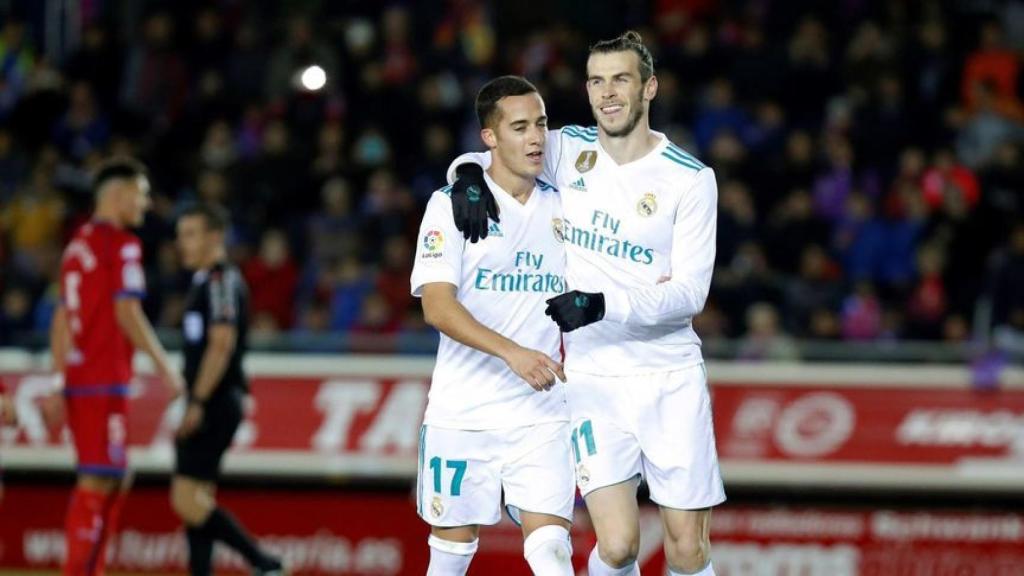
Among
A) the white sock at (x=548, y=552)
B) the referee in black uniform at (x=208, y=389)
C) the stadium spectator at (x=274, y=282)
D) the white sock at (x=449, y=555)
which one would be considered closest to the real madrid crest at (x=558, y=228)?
the white sock at (x=548, y=552)

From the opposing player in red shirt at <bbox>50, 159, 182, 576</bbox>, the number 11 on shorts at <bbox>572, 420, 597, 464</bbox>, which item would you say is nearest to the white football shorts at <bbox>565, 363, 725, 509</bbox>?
the number 11 on shorts at <bbox>572, 420, 597, 464</bbox>

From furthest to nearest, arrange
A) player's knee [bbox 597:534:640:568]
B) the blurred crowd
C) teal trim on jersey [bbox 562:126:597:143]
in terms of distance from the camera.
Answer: the blurred crowd < teal trim on jersey [bbox 562:126:597:143] < player's knee [bbox 597:534:640:568]

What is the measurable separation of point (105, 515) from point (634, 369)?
3.77m

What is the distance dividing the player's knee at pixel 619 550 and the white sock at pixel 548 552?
0.22m

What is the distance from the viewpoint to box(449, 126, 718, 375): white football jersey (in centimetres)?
716

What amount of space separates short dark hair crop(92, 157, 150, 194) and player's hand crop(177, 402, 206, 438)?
1.36 meters

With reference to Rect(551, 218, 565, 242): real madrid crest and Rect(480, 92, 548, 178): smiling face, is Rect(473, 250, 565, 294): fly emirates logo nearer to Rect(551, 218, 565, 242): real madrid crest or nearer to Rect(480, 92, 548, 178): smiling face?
Rect(551, 218, 565, 242): real madrid crest

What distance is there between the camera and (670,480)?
727 cm

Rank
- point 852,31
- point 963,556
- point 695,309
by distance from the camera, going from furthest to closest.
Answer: point 852,31, point 963,556, point 695,309

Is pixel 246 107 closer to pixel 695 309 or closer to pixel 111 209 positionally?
pixel 111 209

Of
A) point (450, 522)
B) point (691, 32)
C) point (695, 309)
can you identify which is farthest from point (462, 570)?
point (691, 32)

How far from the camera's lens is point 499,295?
7121 mm

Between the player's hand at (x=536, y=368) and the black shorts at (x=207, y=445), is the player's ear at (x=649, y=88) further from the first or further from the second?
the black shorts at (x=207, y=445)

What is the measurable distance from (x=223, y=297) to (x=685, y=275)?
4155 millimetres
